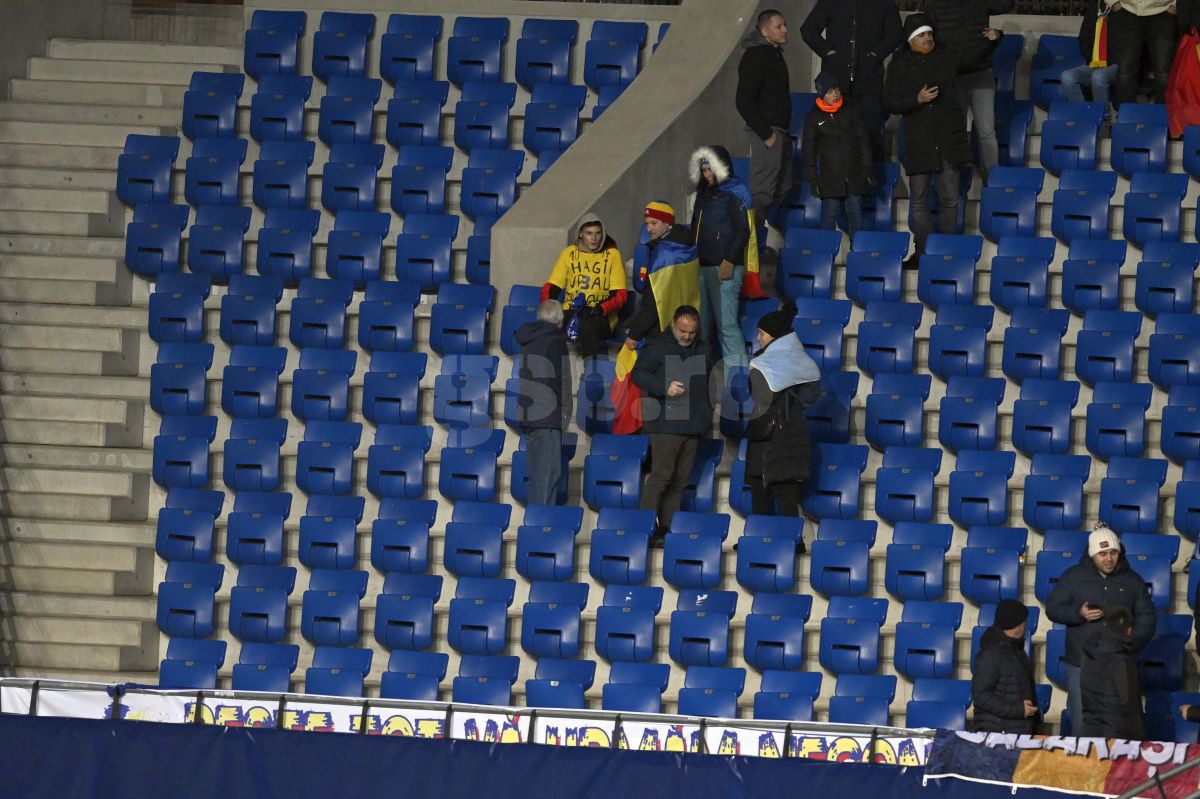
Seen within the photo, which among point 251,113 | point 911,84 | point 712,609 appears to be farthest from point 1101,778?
point 251,113

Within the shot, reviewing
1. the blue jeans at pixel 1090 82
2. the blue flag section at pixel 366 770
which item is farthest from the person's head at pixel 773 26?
the blue flag section at pixel 366 770

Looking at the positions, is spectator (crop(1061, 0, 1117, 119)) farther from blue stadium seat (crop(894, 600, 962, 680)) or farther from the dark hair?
blue stadium seat (crop(894, 600, 962, 680))

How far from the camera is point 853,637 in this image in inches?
436

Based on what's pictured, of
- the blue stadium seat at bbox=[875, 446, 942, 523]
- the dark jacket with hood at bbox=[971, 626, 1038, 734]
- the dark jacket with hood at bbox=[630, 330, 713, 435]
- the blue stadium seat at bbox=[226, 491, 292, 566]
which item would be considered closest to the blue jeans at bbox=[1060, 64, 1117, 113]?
the blue stadium seat at bbox=[875, 446, 942, 523]

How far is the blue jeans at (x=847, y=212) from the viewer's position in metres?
13.2

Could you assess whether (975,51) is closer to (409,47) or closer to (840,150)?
(840,150)

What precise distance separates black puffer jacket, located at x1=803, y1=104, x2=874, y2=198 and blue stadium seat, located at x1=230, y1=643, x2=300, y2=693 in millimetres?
4694

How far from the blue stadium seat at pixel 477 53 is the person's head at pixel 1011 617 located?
6.58 m

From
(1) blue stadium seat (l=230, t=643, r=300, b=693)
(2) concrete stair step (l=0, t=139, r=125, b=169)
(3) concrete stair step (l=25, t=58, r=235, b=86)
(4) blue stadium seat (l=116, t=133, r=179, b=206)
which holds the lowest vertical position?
(1) blue stadium seat (l=230, t=643, r=300, b=693)

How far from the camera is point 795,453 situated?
11383mm

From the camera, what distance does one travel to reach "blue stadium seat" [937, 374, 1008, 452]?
12.0 m

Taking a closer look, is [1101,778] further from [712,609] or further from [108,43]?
[108,43]

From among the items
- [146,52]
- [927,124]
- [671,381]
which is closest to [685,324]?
[671,381]

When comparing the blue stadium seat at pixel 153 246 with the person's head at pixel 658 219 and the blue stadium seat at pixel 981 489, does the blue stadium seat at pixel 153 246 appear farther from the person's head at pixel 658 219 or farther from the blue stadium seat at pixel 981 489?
the blue stadium seat at pixel 981 489
